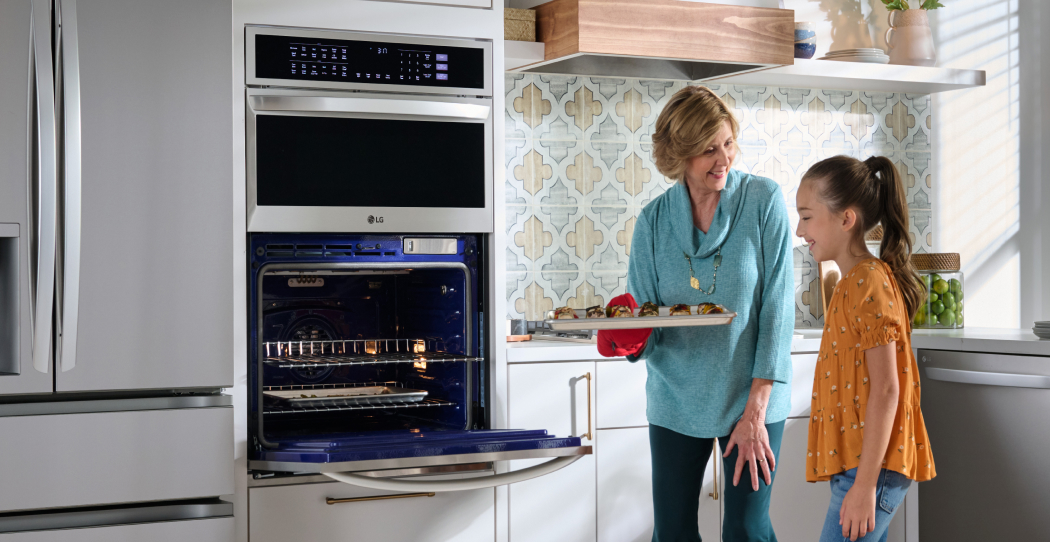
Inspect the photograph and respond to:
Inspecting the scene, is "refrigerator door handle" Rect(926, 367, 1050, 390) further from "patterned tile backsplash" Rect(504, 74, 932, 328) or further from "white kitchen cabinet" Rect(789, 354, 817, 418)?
"patterned tile backsplash" Rect(504, 74, 932, 328)

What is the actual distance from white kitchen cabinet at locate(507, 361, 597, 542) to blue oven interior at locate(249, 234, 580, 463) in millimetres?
158

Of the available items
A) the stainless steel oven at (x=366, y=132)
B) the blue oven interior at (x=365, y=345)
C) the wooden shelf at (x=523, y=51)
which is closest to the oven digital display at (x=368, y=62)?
the stainless steel oven at (x=366, y=132)

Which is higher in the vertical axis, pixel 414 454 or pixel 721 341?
pixel 721 341

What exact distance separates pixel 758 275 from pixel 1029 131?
2.20 m

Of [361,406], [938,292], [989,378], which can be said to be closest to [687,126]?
[361,406]

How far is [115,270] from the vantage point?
1779 mm

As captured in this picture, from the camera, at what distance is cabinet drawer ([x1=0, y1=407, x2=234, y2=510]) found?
1.70m

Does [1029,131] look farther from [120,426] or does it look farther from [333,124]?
[120,426]

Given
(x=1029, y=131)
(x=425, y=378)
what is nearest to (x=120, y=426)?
(x=425, y=378)

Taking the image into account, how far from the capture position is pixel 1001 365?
96.6 inches

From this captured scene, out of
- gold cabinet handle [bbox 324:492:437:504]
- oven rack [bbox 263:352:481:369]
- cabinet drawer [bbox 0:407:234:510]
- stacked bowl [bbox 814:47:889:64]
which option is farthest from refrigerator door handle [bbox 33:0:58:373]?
stacked bowl [bbox 814:47:889:64]

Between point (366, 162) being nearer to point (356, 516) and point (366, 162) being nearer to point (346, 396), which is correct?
point (346, 396)

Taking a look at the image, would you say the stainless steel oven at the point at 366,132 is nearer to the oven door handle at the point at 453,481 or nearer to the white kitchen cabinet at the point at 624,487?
the oven door handle at the point at 453,481

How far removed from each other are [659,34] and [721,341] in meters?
1.05
